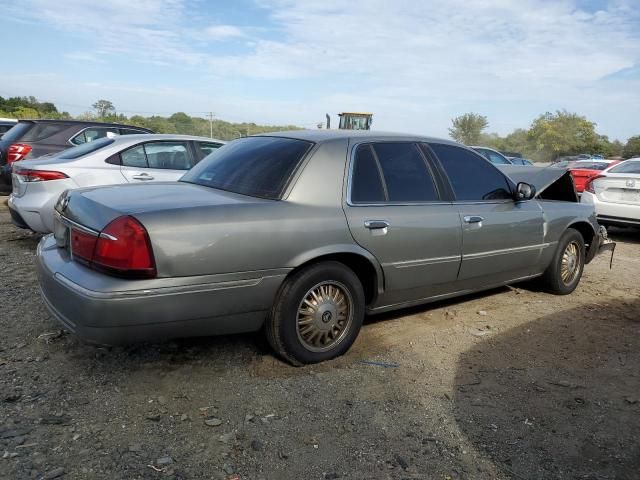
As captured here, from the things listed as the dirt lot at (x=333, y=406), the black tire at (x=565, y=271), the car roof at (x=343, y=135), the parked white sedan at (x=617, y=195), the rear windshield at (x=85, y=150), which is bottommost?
the dirt lot at (x=333, y=406)

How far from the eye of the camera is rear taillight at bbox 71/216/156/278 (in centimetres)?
270

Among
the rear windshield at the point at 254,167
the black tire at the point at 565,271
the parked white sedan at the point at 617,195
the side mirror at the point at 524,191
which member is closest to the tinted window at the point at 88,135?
the rear windshield at the point at 254,167

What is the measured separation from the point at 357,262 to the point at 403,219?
46 centimetres

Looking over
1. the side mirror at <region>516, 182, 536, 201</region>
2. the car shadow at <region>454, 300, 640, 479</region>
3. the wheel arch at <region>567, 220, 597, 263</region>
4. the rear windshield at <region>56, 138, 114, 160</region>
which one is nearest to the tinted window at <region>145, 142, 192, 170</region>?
the rear windshield at <region>56, 138, 114, 160</region>

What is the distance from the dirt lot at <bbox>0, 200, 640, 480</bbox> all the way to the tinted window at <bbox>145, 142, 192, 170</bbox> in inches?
103

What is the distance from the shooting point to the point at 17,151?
830 centimetres

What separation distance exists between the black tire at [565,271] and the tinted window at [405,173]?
1895mm

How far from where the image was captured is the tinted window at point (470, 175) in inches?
165

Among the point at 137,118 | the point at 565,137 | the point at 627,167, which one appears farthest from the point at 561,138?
the point at 627,167

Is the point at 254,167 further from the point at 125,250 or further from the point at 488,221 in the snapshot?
the point at 488,221

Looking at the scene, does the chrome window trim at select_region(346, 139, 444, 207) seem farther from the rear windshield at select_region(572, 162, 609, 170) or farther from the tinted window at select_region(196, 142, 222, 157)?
the rear windshield at select_region(572, 162, 609, 170)

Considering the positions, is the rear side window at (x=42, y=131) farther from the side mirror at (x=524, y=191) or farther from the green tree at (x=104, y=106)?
the green tree at (x=104, y=106)

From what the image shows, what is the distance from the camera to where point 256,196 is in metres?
3.29

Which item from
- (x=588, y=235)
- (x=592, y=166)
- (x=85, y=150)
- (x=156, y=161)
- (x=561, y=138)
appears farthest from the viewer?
(x=561, y=138)
